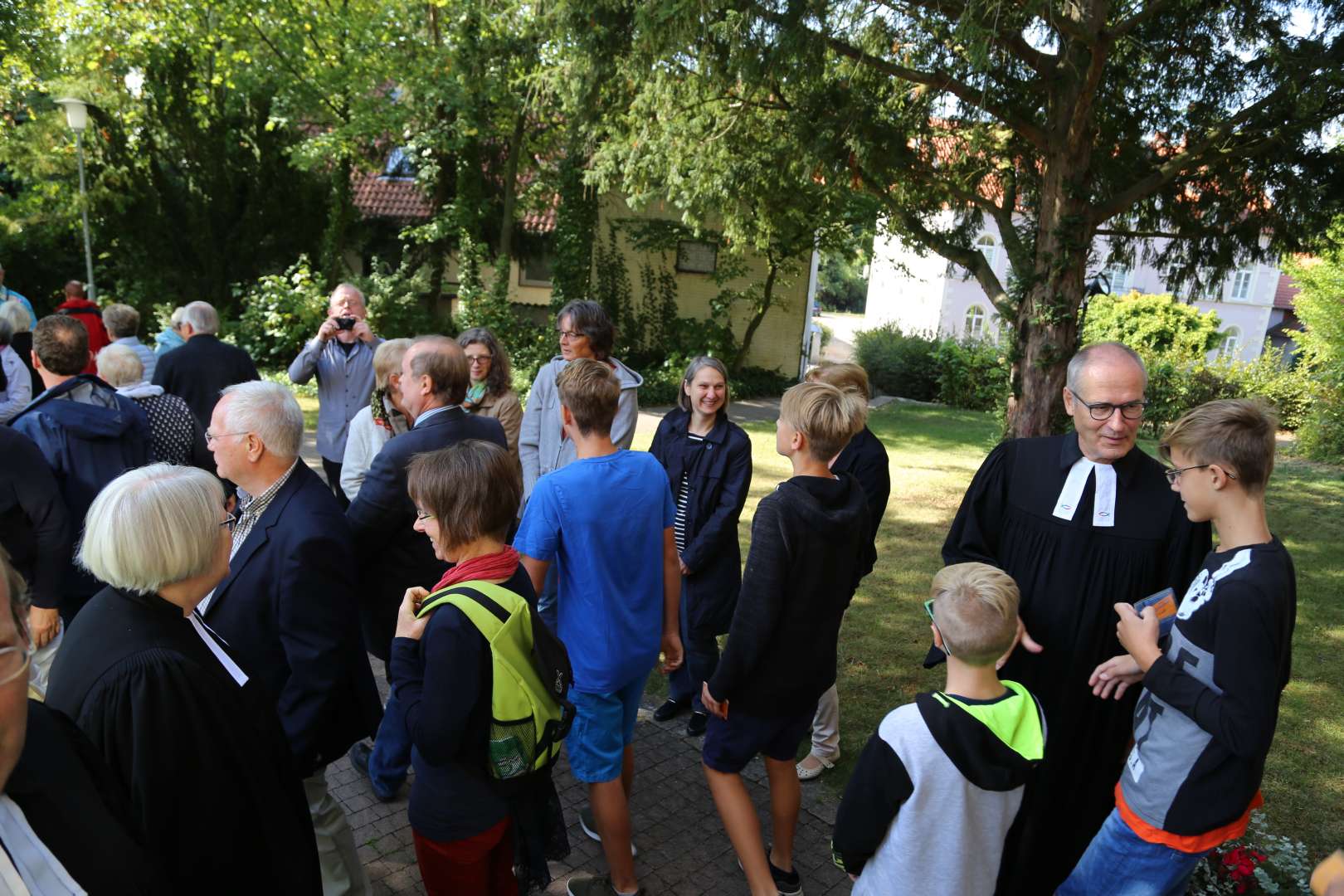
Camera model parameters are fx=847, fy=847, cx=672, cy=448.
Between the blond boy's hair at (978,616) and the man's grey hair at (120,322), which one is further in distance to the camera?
the man's grey hair at (120,322)

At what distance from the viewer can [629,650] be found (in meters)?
3.12

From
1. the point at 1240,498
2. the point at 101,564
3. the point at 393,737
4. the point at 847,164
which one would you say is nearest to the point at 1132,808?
the point at 1240,498

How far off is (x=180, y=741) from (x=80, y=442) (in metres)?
2.72

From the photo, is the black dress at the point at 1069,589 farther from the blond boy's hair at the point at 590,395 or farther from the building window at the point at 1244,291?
the building window at the point at 1244,291

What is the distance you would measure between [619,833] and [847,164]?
6371 mm

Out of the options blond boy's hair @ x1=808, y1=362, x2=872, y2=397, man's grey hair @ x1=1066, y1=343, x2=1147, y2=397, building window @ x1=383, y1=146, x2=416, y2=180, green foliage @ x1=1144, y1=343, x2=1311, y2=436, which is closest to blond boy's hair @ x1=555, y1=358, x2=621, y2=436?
blond boy's hair @ x1=808, y1=362, x2=872, y2=397

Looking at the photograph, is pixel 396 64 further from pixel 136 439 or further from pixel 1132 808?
pixel 1132 808

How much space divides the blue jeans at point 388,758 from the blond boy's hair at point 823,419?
66.1 inches

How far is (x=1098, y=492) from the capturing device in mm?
2852

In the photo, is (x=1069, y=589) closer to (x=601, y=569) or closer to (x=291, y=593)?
(x=601, y=569)

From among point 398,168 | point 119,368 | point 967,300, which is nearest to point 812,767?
point 119,368

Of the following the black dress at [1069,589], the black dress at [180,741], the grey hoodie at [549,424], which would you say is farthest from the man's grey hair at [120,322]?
the black dress at [1069,589]

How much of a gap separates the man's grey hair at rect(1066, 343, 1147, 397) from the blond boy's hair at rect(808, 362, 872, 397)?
1359 mm

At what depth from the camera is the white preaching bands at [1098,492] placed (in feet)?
9.32
